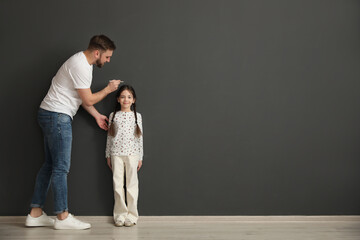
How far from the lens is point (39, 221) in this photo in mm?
2676

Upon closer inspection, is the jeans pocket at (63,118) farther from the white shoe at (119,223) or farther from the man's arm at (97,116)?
the white shoe at (119,223)

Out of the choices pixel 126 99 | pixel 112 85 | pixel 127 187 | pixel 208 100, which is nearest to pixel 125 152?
pixel 127 187

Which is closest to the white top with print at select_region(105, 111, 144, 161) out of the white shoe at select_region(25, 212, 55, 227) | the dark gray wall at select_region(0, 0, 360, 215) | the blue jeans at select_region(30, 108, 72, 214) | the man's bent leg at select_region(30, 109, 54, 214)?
the dark gray wall at select_region(0, 0, 360, 215)

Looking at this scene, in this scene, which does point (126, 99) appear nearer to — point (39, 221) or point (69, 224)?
point (69, 224)

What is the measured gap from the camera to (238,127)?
2889mm

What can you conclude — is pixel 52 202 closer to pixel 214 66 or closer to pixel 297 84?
pixel 214 66

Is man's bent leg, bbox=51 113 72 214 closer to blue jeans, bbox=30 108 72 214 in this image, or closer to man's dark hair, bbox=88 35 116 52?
blue jeans, bbox=30 108 72 214

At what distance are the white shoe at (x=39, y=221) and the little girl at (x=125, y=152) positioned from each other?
48cm

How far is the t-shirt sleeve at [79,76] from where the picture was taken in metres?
2.51

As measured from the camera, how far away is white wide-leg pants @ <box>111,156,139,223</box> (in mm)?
2734

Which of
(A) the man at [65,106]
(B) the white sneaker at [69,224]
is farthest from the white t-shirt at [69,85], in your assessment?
(B) the white sneaker at [69,224]

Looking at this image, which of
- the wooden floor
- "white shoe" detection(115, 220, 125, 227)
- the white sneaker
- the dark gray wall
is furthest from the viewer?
the dark gray wall

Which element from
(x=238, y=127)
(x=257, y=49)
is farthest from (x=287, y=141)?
(x=257, y=49)

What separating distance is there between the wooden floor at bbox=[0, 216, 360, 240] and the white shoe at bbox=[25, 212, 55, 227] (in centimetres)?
4
